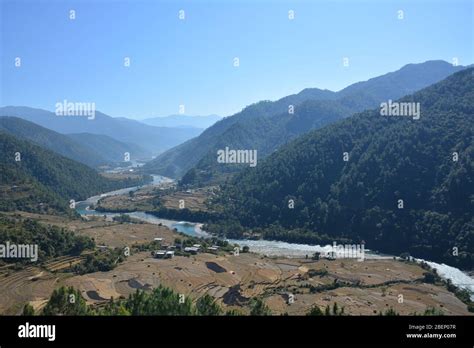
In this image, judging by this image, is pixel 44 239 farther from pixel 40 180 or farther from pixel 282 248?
pixel 40 180

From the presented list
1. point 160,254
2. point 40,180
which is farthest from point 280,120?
point 160,254

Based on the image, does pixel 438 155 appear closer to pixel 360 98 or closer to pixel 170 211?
pixel 170 211

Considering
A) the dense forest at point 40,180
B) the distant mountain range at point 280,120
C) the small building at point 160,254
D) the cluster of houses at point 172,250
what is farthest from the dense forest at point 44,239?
→ the distant mountain range at point 280,120

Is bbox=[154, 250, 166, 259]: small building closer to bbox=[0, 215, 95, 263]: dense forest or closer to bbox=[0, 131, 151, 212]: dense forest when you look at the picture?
bbox=[0, 215, 95, 263]: dense forest

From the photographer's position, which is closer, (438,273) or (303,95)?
(438,273)

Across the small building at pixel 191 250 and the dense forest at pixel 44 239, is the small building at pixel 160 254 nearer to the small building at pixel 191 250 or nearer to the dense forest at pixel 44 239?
the small building at pixel 191 250
